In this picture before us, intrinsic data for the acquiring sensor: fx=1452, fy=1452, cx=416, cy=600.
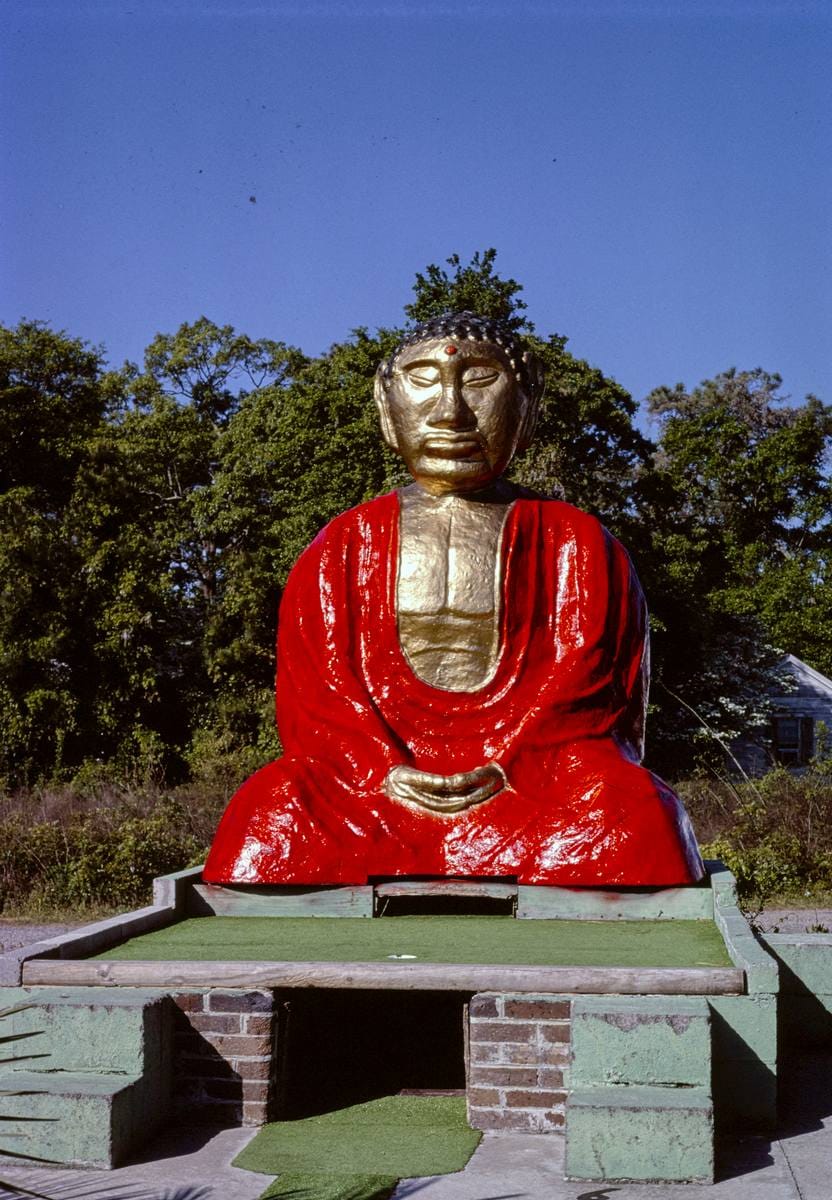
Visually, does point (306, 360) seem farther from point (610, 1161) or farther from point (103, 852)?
point (610, 1161)

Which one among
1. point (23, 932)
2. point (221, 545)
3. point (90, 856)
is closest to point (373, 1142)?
point (23, 932)

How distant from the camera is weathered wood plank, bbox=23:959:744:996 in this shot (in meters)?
4.46

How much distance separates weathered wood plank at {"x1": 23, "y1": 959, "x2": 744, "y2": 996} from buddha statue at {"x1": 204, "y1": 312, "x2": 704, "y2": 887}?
142 centimetres

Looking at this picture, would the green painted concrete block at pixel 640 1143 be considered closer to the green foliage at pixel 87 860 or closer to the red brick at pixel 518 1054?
the red brick at pixel 518 1054

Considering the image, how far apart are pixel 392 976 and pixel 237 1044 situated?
0.54m

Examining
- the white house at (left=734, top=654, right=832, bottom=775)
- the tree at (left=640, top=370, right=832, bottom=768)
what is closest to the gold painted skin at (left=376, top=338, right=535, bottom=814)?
the tree at (left=640, top=370, right=832, bottom=768)

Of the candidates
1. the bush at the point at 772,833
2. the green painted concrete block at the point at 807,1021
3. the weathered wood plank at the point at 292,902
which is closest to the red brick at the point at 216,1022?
the weathered wood plank at the point at 292,902

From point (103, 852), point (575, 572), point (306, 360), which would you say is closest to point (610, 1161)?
point (575, 572)

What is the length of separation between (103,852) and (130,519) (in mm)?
10935

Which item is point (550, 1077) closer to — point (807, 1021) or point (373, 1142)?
point (373, 1142)

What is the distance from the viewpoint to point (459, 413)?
7.06m

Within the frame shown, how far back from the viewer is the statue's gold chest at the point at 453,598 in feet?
22.5

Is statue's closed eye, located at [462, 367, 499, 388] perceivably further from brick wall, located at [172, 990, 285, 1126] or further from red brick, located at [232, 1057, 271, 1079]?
red brick, located at [232, 1057, 271, 1079]

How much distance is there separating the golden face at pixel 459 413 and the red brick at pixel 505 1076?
332 cm
